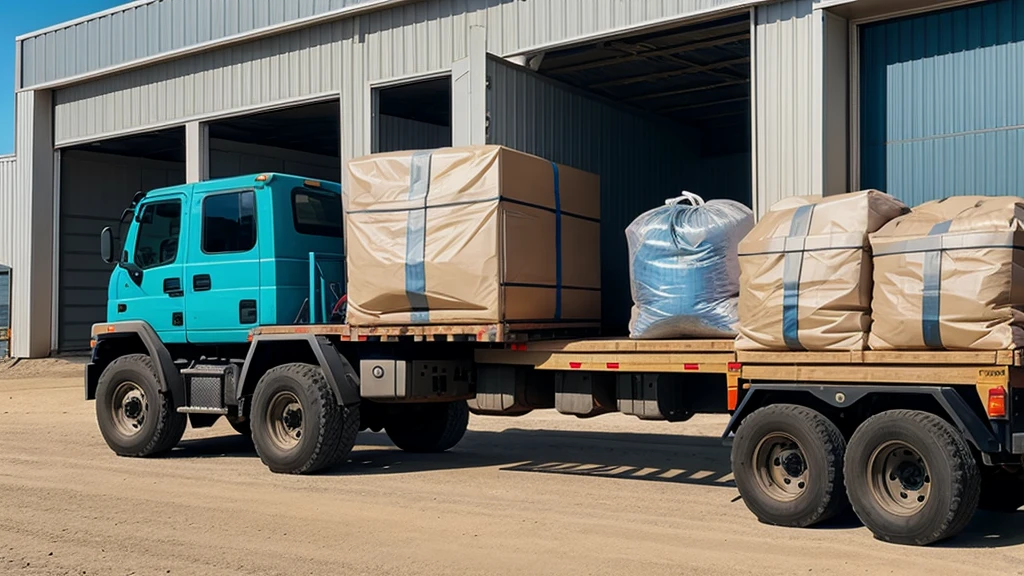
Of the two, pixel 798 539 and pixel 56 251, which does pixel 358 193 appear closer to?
pixel 798 539

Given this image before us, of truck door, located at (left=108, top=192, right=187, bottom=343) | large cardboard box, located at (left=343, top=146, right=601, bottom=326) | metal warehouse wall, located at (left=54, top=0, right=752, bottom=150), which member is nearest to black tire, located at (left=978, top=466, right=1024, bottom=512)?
large cardboard box, located at (left=343, top=146, right=601, bottom=326)

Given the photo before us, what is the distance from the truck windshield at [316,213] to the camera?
10.8m

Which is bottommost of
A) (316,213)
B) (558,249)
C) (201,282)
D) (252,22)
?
A: (201,282)

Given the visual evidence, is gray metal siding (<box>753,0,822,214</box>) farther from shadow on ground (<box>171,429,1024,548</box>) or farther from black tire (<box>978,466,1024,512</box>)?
black tire (<box>978,466,1024,512</box>)

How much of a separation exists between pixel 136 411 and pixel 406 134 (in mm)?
10624

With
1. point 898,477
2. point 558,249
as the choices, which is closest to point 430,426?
point 558,249

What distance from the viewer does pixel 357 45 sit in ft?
53.5

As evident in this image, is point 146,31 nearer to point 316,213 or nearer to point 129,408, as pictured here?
point 129,408

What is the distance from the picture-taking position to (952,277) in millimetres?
6707

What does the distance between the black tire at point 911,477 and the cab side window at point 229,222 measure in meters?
6.21

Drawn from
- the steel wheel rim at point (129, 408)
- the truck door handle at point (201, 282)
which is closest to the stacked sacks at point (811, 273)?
the truck door handle at point (201, 282)

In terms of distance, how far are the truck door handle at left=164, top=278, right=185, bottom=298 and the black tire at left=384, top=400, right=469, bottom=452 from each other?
2.58 metres

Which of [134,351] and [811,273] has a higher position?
[811,273]

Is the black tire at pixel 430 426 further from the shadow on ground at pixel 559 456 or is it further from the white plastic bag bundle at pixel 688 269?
the white plastic bag bundle at pixel 688 269
